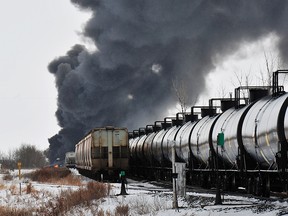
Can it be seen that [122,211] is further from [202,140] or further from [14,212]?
[202,140]

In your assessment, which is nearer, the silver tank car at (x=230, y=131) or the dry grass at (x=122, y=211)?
the dry grass at (x=122, y=211)

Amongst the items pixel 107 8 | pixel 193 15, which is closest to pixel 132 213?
pixel 193 15

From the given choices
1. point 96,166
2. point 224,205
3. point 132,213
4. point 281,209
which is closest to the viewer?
point 281,209

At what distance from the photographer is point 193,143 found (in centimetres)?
2512

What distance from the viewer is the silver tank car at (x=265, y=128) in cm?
1561

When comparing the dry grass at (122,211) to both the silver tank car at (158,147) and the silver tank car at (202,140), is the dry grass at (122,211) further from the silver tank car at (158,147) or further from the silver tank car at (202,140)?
the silver tank car at (158,147)

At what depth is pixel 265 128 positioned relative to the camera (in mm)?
16391

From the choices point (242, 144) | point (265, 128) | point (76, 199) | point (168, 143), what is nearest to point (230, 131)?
point (242, 144)

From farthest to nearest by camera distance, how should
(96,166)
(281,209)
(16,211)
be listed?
(96,166) < (16,211) < (281,209)

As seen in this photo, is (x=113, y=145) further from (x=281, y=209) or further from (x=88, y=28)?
(x=88, y=28)

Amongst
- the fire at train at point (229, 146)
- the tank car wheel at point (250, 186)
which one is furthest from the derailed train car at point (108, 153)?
the tank car wheel at point (250, 186)

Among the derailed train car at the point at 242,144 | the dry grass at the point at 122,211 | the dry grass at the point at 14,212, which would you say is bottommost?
the dry grass at the point at 14,212

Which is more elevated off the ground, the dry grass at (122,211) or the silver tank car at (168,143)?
the silver tank car at (168,143)

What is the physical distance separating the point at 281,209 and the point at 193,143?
Result: 43.1 feet
